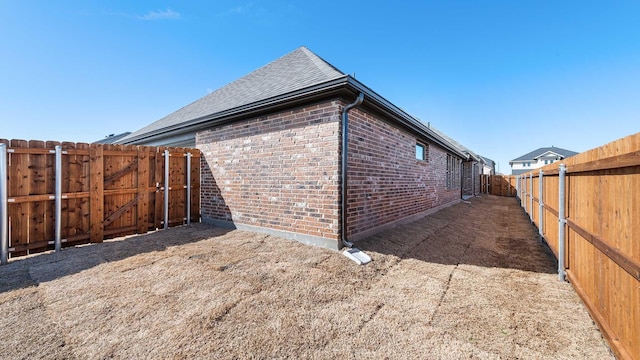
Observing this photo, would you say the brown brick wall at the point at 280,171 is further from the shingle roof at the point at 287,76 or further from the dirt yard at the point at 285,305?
the dirt yard at the point at 285,305

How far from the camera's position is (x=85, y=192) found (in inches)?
194

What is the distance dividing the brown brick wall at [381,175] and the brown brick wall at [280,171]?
47cm

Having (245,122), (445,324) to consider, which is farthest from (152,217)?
(445,324)

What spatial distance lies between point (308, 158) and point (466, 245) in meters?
4.01

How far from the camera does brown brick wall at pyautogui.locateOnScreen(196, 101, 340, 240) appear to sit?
437 cm

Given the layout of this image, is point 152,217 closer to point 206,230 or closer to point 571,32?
point 206,230

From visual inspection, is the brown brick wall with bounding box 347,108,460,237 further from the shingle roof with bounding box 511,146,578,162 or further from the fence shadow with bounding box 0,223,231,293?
the shingle roof with bounding box 511,146,578,162

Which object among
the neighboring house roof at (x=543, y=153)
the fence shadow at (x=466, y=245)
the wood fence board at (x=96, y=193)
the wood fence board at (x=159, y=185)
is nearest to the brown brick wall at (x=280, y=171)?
the wood fence board at (x=159, y=185)

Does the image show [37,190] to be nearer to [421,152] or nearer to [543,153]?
[421,152]

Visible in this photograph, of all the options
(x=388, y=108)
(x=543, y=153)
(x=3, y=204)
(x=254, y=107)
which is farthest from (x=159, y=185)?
(x=543, y=153)

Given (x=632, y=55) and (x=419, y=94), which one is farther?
(x=419, y=94)

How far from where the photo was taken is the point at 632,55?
8031mm

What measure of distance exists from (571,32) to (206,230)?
12.8 m

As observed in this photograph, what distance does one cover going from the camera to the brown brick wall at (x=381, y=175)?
4.70 meters
